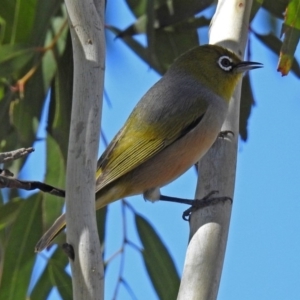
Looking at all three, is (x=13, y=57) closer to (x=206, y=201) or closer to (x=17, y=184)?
(x=206, y=201)

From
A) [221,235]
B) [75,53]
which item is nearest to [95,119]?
[75,53]

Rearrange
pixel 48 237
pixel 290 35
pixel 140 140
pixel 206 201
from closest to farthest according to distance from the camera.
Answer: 1. pixel 206 201
2. pixel 48 237
3. pixel 290 35
4. pixel 140 140

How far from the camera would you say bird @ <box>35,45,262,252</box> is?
229 cm

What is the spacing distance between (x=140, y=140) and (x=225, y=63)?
474 mm

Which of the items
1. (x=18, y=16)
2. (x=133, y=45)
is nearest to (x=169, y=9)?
(x=133, y=45)

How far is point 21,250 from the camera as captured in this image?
2.51 m

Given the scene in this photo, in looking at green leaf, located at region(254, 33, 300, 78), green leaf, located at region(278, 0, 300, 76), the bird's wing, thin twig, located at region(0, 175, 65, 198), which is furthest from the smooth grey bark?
green leaf, located at region(254, 33, 300, 78)

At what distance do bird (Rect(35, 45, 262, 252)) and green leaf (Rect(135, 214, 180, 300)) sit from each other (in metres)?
0.14

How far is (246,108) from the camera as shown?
253 centimetres

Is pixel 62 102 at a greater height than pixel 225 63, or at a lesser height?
lesser

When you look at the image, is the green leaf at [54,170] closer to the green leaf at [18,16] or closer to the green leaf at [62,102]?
the green leaf at [62,102]

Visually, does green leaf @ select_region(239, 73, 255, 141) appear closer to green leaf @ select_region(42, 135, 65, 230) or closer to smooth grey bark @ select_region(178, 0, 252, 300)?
smooth grey bark @ select_region(178, 0, 252, 300)

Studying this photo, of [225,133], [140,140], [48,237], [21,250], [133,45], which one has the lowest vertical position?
[48,237]

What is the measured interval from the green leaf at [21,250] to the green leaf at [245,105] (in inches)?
29.8
